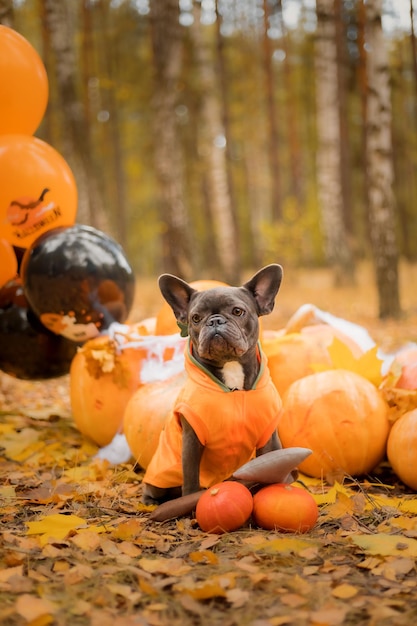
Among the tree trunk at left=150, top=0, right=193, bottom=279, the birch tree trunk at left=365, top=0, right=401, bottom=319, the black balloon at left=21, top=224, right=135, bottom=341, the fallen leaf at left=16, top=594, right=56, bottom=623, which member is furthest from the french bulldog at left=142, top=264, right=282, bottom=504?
the tree trunk at left=150, top=0, right=193, bottom=279

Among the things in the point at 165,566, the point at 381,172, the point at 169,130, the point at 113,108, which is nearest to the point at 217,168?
the point at 169,130

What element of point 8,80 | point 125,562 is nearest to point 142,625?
point 125,562

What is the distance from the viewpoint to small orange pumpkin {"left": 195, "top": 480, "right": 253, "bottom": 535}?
9.17 ft

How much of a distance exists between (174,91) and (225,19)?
37.3ft

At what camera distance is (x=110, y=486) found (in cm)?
360

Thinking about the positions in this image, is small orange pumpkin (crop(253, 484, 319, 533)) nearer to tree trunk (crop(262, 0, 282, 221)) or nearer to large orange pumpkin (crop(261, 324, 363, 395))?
large orange pumpkin (crop(261, 324, 363, 395))

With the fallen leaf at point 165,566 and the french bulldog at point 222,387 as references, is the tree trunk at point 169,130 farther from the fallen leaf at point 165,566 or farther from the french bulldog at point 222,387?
the fallen leaf at point 165,566

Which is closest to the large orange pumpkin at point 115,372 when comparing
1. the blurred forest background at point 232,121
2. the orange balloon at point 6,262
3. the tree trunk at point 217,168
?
the orange balloon at point 6,262

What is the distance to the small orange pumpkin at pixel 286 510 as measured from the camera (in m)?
2.81

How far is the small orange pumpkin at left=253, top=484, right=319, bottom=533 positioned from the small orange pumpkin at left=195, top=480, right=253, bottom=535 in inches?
2.5

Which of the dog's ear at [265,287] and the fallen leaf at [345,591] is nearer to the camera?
the fallen leaf at [345,591]

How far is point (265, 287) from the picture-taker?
3029mm

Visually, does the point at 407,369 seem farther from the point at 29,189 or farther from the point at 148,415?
the point at 29,189

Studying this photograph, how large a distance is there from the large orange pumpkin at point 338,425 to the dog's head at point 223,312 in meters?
0.94
